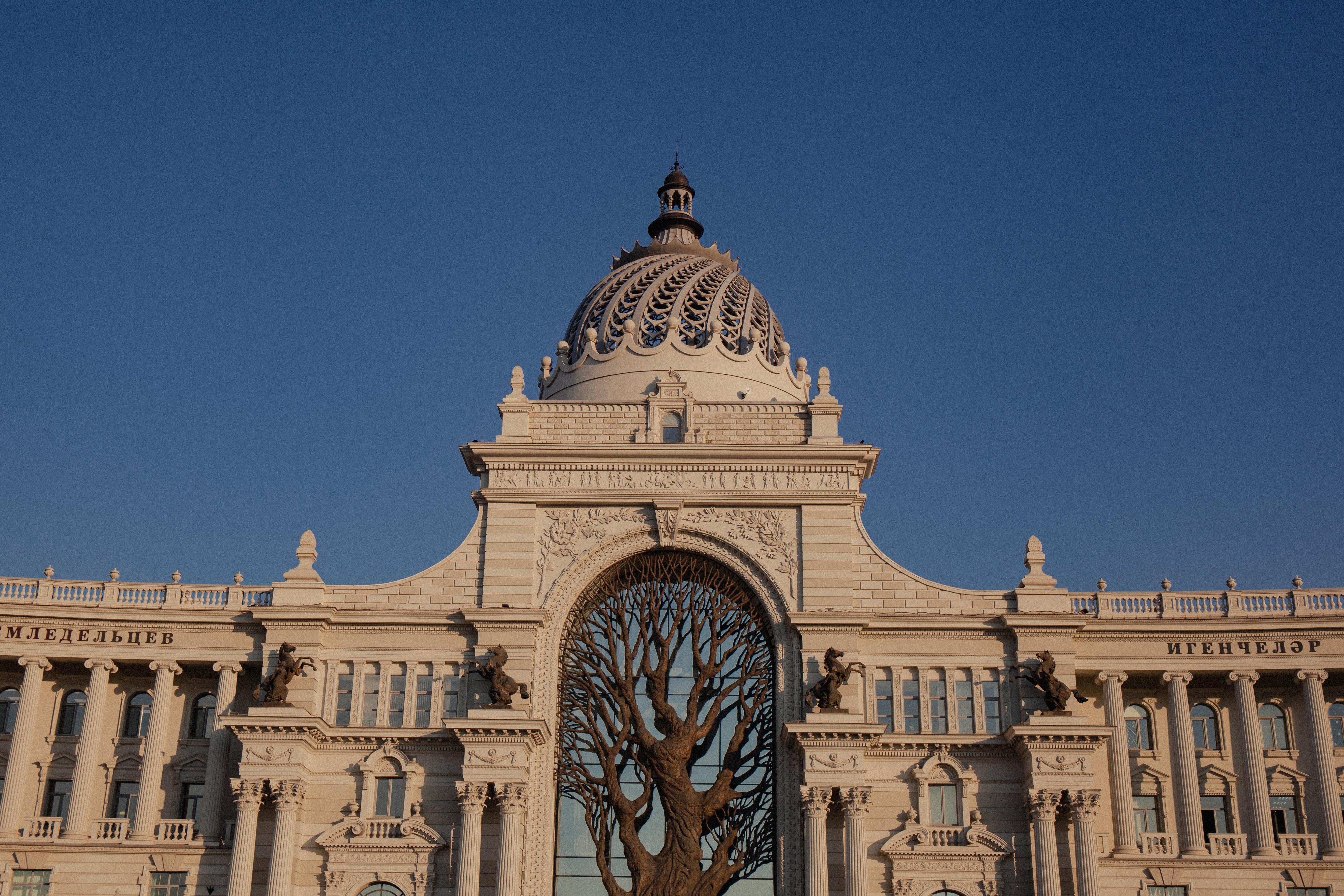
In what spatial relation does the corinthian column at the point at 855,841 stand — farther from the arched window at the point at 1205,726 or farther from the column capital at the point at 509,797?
the arched window at the point at 1205,726

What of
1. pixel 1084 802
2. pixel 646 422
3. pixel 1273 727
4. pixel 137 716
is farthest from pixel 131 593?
pixel 1273 727

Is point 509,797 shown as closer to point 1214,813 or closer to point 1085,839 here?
point 1085,839

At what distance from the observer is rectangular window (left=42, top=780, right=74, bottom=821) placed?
40.7 metres

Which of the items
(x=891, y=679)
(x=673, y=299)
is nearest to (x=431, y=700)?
(x=891, y=679)

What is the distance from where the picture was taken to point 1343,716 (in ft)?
135

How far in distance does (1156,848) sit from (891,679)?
8057 millimetres

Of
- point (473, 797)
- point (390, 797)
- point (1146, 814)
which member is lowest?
point (473, 797)

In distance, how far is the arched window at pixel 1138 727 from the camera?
41.1 m

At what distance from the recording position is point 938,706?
39.8 m

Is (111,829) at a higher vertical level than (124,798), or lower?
lower

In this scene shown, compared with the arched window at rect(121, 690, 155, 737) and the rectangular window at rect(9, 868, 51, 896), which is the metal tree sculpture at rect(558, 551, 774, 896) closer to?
the arched window at rect(121, 690, 155, 737)

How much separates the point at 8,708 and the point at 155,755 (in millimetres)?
5216

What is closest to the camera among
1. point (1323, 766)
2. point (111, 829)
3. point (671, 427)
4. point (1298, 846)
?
point (1298, 846)


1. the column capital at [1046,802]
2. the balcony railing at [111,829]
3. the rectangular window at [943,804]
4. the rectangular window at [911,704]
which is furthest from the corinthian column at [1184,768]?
the balcony railing at [111,829]
